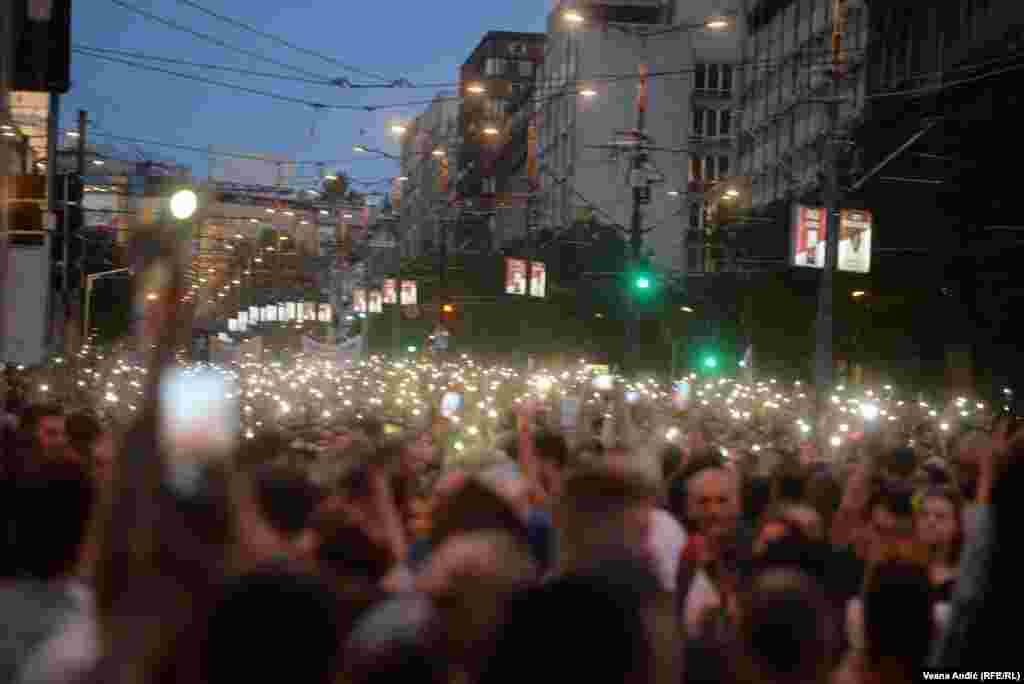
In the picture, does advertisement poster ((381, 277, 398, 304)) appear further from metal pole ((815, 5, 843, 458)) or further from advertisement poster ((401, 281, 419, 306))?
metal pole ((815, 5, 843, 458))

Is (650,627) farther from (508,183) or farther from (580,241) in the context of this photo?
(508,183)

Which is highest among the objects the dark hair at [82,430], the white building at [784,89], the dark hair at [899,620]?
the white building at [784,89]

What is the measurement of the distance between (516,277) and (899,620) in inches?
1554

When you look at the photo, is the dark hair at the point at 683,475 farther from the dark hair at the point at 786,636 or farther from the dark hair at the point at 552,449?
the dark hair at the point at 786,636

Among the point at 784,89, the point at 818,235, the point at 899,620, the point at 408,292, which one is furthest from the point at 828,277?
the point at 784,89

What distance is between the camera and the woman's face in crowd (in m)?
7.37

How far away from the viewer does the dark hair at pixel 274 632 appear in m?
3.42

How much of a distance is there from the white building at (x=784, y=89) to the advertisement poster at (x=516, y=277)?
13.5 meters

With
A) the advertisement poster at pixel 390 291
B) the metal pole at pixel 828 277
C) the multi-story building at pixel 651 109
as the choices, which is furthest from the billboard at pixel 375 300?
the metal pole at pixel 828 277

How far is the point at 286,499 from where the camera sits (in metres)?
4.99

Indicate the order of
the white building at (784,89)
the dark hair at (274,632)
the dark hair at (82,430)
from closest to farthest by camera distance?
the dark hair at (274,632)
the dark hair at (82,430)
the white building at (784,89)

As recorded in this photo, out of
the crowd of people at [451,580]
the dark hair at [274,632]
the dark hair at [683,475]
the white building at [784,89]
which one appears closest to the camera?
the crowd of people at [451,580]

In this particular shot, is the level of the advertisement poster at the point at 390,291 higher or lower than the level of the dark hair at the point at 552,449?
higher

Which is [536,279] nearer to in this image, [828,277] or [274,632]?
[828,277]
